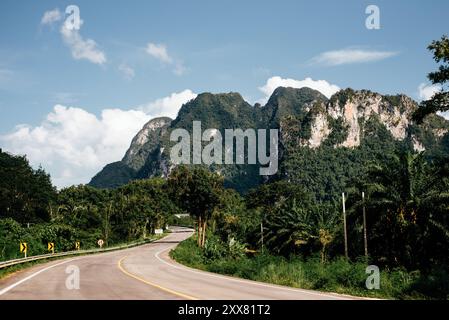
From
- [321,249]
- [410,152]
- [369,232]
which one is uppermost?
[410,152]

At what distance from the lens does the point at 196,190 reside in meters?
52.6

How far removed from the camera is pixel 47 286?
1546 centimetres

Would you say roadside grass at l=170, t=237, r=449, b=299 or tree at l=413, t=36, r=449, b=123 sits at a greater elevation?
tree at l=413, t=36, r=449, b=123

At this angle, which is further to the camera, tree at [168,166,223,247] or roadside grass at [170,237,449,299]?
tree at [168,166,223,247]

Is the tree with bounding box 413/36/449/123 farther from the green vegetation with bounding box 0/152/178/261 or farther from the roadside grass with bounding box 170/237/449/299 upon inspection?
the green vegetation with bounding box 0/152/178/261

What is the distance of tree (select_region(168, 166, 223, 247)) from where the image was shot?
2076 inches

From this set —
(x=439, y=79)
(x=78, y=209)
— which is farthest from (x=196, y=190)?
(x=78, y=209)

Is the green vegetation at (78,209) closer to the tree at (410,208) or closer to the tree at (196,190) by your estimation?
the tree at (196,190)

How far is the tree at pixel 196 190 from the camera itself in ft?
173

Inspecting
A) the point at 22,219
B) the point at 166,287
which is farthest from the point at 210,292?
the point at 22,219

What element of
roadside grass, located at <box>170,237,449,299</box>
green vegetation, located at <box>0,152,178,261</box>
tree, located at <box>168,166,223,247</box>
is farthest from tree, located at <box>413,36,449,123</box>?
green vegetation, located at <box>0,152,178,261</box>

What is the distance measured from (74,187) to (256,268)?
9804 centimetres

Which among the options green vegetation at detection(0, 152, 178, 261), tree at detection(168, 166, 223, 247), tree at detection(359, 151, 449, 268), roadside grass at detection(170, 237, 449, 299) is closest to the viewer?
roadside grass at detection(170, 237, 449, 299)
